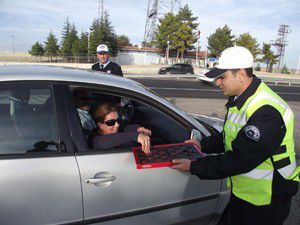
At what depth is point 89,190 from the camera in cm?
225

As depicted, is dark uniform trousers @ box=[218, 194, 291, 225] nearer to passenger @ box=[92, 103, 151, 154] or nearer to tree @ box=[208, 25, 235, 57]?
passenger @ box=[92, 103, 151, 154]

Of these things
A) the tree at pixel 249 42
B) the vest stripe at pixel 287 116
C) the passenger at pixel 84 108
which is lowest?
the passenger at pixel 84 108

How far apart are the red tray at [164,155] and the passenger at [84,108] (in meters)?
0.53

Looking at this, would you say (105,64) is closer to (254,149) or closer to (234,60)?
(234,60)

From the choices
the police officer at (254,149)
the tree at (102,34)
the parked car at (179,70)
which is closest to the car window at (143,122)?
the police officer at (254,149)

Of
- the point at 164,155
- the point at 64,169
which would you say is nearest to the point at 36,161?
the point at 64,169

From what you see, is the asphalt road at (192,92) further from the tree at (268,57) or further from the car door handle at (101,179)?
the tree at (268,57)

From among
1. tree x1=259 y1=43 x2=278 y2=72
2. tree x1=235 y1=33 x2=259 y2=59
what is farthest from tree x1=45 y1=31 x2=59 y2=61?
tree x1=259 y1=43 x2=278 y2=72

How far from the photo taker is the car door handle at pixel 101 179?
222 cm

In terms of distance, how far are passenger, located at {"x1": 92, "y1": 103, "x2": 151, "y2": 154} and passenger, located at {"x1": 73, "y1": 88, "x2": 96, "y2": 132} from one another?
0.06 meters

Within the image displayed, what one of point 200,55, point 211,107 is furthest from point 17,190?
point 200,55

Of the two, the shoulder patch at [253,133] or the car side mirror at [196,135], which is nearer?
the shoulder patch at [253,133]

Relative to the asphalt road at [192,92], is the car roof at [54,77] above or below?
above

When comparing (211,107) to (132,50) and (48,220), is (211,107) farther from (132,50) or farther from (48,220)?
(132,50)
